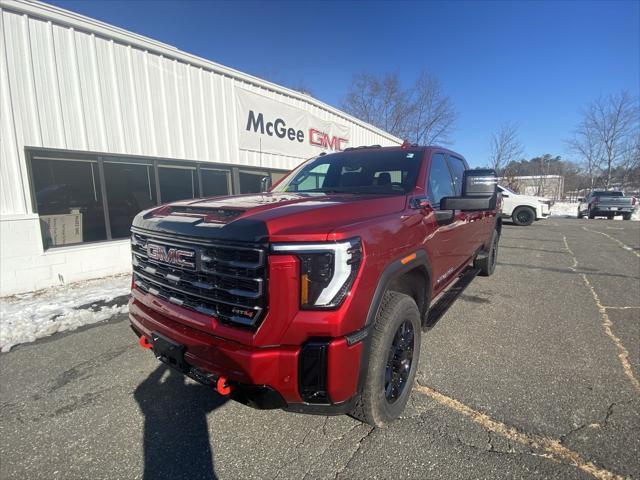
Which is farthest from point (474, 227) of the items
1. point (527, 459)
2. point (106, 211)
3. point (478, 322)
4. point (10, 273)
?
point (10, 273)

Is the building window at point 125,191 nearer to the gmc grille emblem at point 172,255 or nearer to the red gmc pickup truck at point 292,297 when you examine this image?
the red gmc pickup truck at point 292,297

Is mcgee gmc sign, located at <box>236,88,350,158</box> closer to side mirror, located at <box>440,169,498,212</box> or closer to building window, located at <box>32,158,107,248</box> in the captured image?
building window, located at <box>32,158,107,248</box>

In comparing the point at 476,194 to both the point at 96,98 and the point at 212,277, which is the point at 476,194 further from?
the point at 96,98

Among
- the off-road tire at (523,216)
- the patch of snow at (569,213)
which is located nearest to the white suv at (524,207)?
the off-road tire at (523,216)

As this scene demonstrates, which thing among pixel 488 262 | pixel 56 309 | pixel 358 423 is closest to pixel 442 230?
pixel 358 423

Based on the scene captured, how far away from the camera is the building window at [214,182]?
7.82 meters

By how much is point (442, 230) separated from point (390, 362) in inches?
53.7

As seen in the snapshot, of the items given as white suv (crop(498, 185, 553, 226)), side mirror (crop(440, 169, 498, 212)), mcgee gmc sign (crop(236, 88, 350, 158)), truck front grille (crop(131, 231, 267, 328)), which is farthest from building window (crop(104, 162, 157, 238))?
white suv (crop(498, 185, 553, 226))

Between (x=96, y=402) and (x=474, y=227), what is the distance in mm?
4311

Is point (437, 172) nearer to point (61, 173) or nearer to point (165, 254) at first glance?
point (165, 254)

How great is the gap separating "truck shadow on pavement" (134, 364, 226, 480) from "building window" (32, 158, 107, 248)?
4.25 metres

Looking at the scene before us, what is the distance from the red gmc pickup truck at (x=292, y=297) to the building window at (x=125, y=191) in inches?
177

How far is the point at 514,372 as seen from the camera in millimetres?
2871

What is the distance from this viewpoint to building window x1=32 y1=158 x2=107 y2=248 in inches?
216
